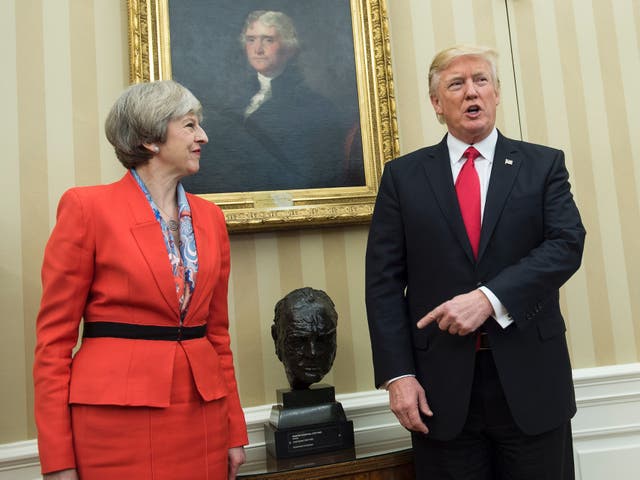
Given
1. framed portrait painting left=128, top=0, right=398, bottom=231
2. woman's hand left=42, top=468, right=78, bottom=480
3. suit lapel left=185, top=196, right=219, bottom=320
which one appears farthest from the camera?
framed portrait painting left=128, top=0, right=398, bottom=231

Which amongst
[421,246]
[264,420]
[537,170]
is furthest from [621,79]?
[264,420]

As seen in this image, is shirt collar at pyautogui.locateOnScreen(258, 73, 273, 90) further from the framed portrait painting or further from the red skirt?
the red skirt

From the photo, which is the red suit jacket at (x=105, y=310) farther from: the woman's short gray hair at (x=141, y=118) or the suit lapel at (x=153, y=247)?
the woman's short gray hair at (x=141, y=118)

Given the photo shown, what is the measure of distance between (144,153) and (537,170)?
1170 mm

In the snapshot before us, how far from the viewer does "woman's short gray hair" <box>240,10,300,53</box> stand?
2711 millimetres

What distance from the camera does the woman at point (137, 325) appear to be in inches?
59.9

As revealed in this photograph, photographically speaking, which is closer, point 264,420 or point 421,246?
point 421,246

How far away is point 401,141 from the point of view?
289 cm

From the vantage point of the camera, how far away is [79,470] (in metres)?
1.52

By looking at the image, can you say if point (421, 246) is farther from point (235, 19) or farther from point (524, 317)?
point (235, 19)

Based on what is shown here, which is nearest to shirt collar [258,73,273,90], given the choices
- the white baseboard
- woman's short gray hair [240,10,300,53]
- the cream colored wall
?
woman's short gray hair [240,10,300,53]

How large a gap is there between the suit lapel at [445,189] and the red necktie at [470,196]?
1.0 inches

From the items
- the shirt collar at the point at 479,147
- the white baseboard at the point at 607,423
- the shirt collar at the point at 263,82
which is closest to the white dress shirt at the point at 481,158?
the shirt collar at the point at 479,147

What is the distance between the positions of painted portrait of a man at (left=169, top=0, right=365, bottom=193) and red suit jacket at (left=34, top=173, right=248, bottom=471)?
96 cm
